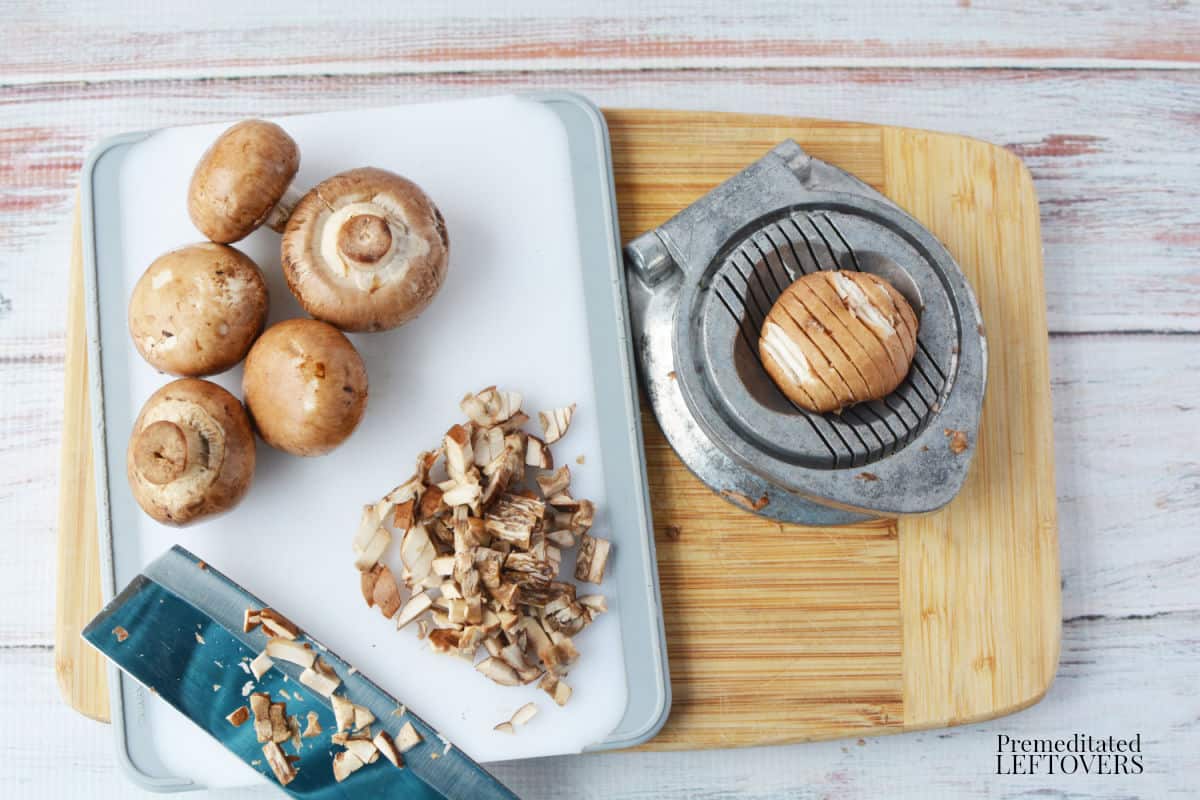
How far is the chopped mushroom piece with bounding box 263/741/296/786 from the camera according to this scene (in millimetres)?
1070

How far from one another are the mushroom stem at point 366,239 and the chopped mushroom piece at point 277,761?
0.54m

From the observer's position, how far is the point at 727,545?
117 cm

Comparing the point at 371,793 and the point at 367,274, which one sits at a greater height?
the point at 367,274

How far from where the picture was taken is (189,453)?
983mm

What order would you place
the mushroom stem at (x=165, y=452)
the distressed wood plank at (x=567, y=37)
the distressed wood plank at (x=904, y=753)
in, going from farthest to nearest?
the distressed wood plank at (x=567, y=37) → the distressed wood plank at (x=904, y=753) → the mushroom stem at (x=165, y=452)

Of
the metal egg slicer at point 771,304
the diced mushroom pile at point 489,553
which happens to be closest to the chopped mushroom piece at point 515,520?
the diced mushroom pile at point 489,553

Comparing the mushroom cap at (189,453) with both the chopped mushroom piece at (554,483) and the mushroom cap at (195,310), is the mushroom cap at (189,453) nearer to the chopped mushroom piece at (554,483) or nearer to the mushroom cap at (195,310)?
the mushroom cap at (195,310)

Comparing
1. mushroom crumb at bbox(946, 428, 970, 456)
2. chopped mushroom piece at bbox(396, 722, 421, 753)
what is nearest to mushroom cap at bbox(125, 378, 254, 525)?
chopped mushroom piece at bbox(396, 722, 421, 753)

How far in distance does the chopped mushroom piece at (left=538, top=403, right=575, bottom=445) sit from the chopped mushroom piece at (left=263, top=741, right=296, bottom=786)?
1.48 feet

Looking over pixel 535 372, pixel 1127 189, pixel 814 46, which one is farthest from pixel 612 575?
pixel 1127 189

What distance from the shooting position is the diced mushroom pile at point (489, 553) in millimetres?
1088

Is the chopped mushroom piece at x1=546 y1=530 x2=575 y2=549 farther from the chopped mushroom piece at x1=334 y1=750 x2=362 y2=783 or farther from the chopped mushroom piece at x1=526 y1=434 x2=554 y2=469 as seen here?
the chopped mushroom piece at x1=334 y1=750 x2=362 y2=783

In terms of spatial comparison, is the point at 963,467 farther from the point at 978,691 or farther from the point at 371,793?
the point at 371,793

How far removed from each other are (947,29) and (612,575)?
92 centimetres
